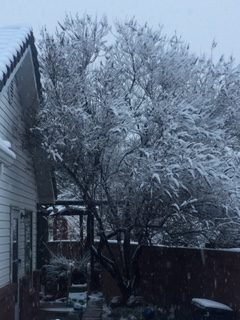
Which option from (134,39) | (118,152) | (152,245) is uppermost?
(134,39)

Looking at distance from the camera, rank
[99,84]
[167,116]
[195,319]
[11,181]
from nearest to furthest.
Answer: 1. [11,181]
2. [195,319]
3. [167,116]
4. [99,84]

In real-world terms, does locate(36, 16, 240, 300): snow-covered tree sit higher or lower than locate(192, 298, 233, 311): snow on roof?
higher

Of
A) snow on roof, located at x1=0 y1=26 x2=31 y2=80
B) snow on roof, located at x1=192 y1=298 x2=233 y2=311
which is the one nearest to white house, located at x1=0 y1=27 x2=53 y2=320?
snow on roof, located at x1=0 y1=26 x2=31 y2=80

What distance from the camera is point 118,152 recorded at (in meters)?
16.8

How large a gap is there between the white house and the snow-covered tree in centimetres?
57

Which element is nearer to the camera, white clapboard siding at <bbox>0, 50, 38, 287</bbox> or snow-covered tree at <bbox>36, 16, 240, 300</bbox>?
white clapboard siding at <bbox>0, 50, 38, 287</bbox>

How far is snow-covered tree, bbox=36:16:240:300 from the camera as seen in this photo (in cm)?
1557

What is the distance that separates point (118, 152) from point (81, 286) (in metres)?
4.09

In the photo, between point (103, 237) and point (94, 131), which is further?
point (103, 237)

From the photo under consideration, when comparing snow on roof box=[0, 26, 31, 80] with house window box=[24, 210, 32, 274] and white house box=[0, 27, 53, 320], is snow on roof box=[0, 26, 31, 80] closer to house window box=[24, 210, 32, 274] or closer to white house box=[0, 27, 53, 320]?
white house box=[0, 27, 53, 320]

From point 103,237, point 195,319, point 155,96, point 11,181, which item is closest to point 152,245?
point 103,237

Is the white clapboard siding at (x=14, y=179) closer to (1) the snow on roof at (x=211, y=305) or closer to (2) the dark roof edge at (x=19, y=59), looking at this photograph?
(2) the dark roof edge at (x=19, y=59)

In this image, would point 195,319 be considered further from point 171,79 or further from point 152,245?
→ point 171,79

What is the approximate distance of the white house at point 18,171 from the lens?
10.7 meters
